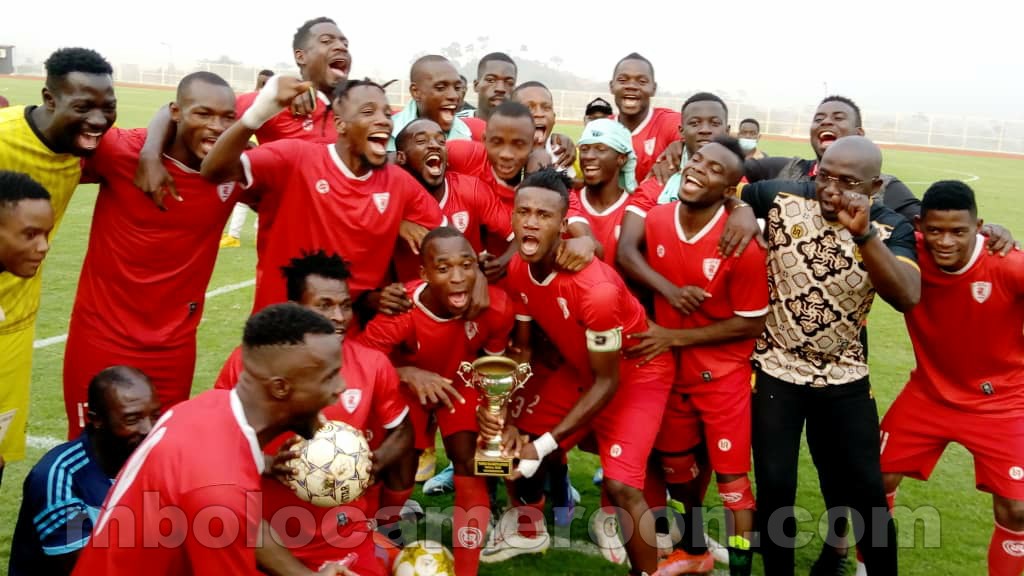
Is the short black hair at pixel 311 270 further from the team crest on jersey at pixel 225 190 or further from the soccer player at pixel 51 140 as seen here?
the soccer player at pixel 51 140

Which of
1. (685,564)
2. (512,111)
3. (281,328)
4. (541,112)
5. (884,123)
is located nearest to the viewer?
(281,328)

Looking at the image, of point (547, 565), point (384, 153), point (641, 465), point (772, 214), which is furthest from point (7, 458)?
point (772, 214)

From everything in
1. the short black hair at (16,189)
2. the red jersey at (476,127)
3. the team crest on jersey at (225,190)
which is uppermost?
the red jersey at (476,127)

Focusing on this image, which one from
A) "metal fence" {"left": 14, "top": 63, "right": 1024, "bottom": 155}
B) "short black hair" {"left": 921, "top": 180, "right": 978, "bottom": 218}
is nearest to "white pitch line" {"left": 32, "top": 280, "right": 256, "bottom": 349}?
"short black hair" {"left": 921, "top": 180, "right": 978, "bottom": 218}

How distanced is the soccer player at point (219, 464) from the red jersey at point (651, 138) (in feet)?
14.0

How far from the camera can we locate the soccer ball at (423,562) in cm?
455

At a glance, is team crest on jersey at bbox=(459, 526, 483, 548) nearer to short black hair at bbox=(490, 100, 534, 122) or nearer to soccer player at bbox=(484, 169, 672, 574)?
soccer player at bbox=(484, 169, 672, 574)

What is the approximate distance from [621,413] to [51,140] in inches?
130

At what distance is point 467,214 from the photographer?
5754mm

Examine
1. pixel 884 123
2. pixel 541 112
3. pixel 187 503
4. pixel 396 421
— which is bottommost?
pixel 884 123

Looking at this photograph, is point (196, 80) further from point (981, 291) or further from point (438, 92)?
point (981, 291)

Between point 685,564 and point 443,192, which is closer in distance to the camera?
point 685,564

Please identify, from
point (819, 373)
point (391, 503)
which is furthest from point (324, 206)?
point (819, 373)

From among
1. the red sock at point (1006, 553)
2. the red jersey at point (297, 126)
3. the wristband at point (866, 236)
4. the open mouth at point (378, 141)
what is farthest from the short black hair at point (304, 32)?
the red sock at point (1006, 553)
